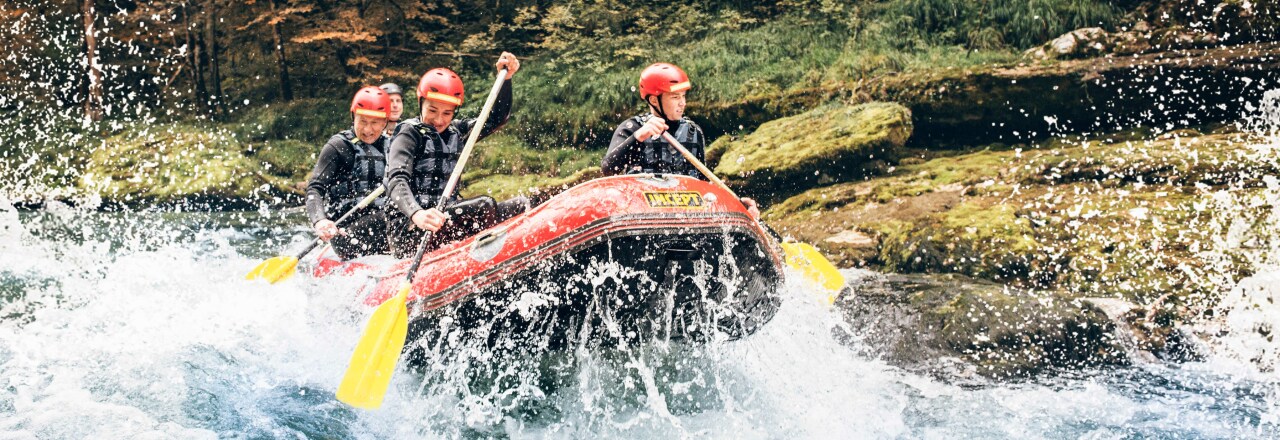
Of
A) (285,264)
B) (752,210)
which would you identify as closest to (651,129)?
(752,210)

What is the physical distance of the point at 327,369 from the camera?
184 inches

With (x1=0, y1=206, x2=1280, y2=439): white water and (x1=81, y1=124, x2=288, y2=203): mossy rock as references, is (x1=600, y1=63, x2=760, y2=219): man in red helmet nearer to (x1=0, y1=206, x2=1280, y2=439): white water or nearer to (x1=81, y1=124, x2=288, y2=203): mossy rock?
(x1=0, y1=206, x2=1280, y2=439): white water

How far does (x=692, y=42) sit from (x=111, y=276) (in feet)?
28.0

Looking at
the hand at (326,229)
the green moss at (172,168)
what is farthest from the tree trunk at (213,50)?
the hand at (326,229)

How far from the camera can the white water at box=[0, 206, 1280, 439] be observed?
3887mm

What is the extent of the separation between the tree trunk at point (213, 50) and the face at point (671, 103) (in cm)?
1363

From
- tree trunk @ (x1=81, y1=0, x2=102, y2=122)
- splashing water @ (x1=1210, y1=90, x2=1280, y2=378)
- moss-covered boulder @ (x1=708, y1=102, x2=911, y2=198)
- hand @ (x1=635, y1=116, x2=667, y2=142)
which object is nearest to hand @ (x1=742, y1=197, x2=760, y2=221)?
hand @ (x1=635, y1=116, x2=667, y2=142)

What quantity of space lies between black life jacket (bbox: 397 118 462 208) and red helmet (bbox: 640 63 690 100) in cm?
107

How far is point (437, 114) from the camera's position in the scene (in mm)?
4602

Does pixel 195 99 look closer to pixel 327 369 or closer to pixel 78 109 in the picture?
pixel 78 109

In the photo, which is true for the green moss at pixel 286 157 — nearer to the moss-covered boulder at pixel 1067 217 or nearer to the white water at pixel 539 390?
the white water at pixel 539 390

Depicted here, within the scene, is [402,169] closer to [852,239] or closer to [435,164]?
[435,164]

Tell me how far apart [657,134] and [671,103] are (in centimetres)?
27

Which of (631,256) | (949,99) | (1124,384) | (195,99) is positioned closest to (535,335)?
(631,256)
